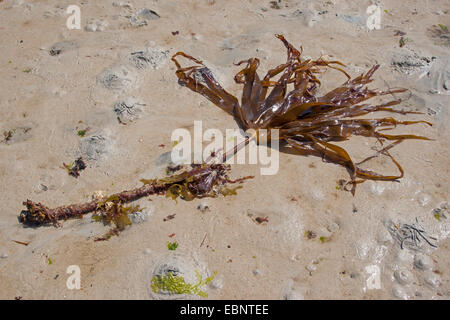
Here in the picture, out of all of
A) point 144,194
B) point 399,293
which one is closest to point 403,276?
point 399,293

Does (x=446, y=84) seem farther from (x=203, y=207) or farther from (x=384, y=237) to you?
(x=203, y=207)

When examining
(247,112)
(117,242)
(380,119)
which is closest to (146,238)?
(117,242)

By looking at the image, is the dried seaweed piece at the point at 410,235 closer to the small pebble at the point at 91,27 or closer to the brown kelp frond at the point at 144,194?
the brown kelp frond at the point at 144,194

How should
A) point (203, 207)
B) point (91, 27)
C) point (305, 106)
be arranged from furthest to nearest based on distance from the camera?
1. point (91, 27)
2. point (305, 106)
3. point (203, 207)

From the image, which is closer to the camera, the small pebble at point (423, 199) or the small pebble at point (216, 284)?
the small pebble at point (216, 284)

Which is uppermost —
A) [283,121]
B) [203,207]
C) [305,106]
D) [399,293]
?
[305,106]

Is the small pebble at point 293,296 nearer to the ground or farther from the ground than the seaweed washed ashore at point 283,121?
nearer to the ground

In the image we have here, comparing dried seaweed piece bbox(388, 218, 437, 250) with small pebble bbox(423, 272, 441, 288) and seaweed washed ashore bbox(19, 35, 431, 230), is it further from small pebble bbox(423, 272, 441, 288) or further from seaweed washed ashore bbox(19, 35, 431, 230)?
seaweed washed ashore bbox(19, 35, 431, 230)

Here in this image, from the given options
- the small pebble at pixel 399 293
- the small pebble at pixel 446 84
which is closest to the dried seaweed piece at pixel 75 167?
the small pebble at pixel 399 293
